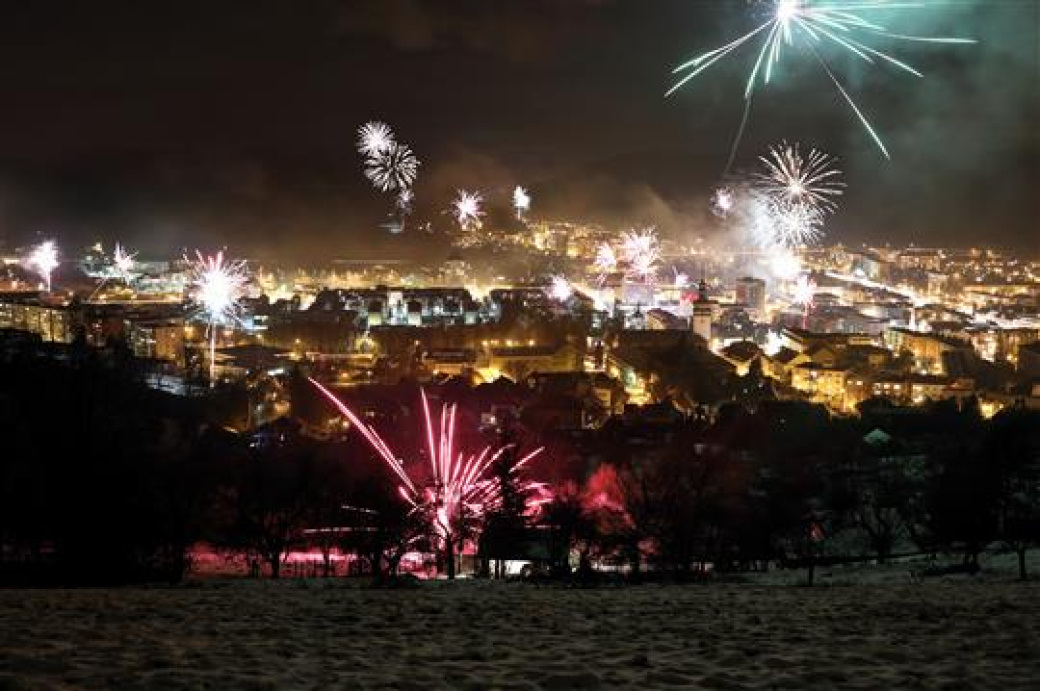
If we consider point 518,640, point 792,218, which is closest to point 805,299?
point 792,218

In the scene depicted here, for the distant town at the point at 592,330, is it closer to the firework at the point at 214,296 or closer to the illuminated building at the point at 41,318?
the illuminated building at the point at 41,318

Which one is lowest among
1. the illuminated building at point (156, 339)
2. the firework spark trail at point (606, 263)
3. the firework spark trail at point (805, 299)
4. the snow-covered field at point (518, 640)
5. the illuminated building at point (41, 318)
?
the snow-covered field at point (518, 640)

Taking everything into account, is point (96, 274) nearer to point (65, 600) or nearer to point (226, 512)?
point (226, 512)

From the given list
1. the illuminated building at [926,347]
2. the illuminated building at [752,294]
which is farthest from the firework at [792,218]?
the illuminated building at [752,294]

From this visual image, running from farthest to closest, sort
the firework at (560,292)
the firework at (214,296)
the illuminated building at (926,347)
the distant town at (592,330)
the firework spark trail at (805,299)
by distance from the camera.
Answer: the firework at (560,292) < the firework spark trail at (805,299) < the illuminated building at (926,347) < the firework at (214,296) < the distant town at (592,330)

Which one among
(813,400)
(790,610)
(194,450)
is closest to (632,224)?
(813,400)
